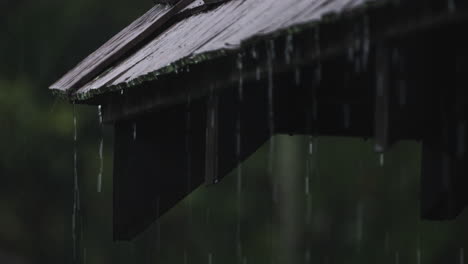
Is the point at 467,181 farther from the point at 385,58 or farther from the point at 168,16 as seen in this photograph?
the point at 168,16

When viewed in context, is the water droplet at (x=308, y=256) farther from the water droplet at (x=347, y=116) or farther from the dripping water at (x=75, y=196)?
the water droplet at (x=347, y=116)

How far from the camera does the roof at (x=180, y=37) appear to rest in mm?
2715

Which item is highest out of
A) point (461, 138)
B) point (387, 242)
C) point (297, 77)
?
point (297, 77)

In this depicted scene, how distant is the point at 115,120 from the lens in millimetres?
4410

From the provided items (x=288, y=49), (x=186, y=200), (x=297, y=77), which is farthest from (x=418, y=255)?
(x=288, y=49)

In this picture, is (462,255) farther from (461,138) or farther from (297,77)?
(461,138)

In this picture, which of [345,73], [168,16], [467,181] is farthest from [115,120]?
[467,181]

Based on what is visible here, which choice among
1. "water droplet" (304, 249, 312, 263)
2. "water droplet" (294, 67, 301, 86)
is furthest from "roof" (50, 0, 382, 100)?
"water droplet" (304, 249, 312, 263)

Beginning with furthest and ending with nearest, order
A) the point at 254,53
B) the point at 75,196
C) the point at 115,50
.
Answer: the point at 75,196 < the point at 115,50 < the point at 254,53

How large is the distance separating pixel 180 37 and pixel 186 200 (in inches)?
393

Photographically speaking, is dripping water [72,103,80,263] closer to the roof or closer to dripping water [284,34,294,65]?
the roof

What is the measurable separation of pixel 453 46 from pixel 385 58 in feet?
1.17

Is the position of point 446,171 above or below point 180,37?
below

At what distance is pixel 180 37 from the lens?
391 cm
